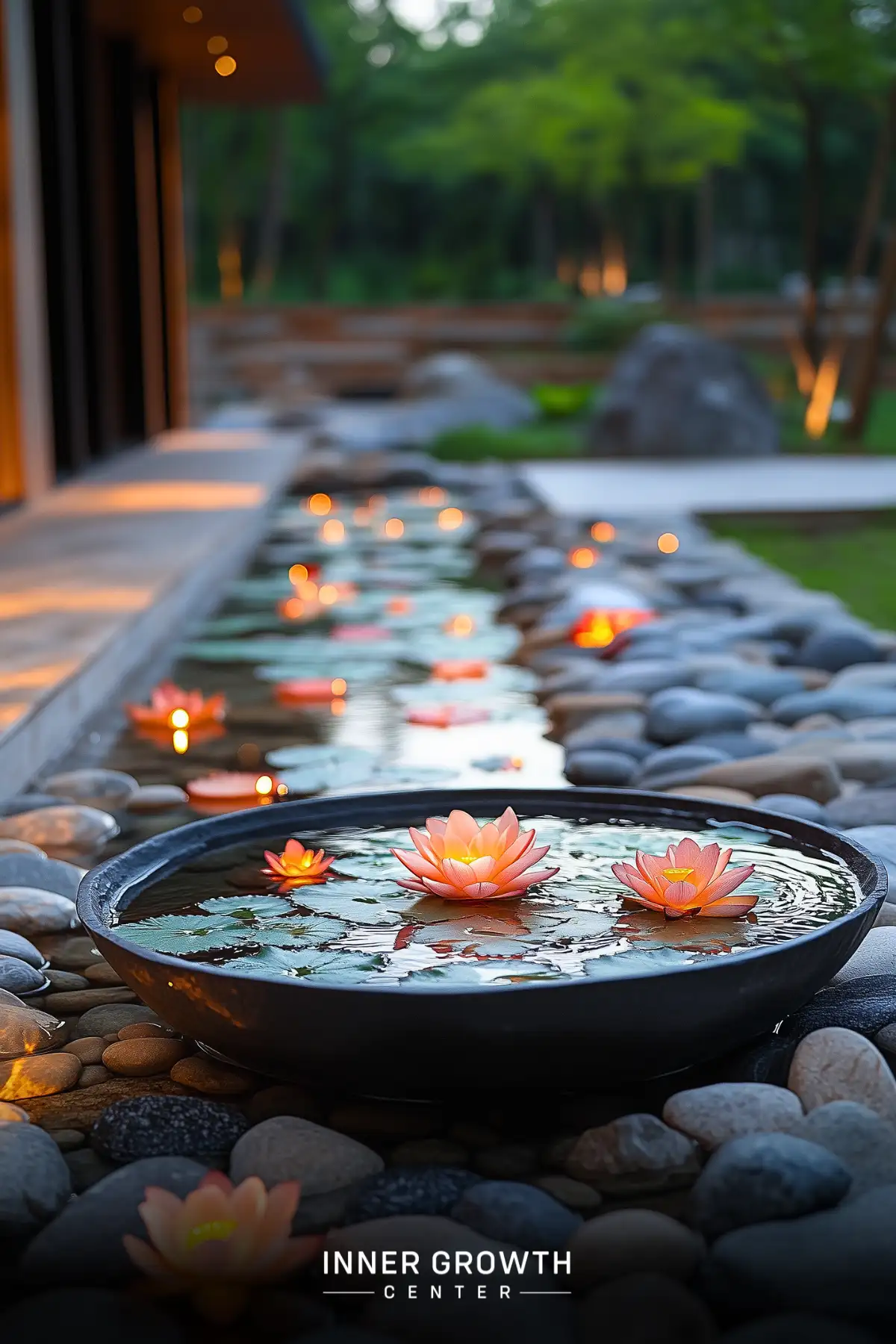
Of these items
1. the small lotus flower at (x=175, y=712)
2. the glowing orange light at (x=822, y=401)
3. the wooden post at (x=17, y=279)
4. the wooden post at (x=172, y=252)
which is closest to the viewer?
the small lotus flower at (x=175, y=712)

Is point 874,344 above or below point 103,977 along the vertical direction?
above

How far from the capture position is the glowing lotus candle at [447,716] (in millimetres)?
3809

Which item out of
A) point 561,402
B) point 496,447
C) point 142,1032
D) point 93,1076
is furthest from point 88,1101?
point 561,402

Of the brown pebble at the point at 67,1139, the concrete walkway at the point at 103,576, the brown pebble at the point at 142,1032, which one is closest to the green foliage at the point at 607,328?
the concrete walkway at the point at 103,576

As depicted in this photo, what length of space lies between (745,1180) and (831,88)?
15.0 metres

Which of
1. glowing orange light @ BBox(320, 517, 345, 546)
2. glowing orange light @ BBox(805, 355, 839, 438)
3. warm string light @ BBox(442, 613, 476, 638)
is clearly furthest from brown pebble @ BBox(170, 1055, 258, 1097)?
glowing orange light @ BBox(805, 355, 839, 438)

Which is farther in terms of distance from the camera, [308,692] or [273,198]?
Result: [273,198]

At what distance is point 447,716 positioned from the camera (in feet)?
12.5

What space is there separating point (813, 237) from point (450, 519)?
7.94 m

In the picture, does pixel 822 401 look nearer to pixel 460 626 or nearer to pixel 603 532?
pixel 603 532

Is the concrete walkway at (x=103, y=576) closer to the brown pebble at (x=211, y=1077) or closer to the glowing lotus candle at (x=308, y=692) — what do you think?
the glowing lotus candle at (x=308, y=692)

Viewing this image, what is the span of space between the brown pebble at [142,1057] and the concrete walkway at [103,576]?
1.13 metres

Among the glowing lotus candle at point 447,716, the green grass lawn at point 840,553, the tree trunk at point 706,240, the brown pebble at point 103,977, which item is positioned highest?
the tree trunk at point 706,240

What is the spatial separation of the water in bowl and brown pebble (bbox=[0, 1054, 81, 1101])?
16 cm
